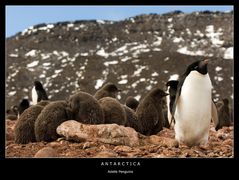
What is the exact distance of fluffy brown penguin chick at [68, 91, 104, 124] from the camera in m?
6.92

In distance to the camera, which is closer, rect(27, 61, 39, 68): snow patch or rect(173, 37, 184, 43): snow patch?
rect(27, 61, 39, 68): snow patch

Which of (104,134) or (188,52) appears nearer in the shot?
(104,134)

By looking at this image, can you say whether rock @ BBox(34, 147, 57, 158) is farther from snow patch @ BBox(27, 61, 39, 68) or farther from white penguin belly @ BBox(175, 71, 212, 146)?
snow patch @ BBox(27, 61, 39, 68)

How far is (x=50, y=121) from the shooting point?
22.5 ft

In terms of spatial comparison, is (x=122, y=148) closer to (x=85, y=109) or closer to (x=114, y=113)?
(x=85, y=109)

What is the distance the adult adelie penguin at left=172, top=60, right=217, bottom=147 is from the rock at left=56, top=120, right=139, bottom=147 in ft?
2.90

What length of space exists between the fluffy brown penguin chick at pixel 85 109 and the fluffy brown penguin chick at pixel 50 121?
0.45 ft

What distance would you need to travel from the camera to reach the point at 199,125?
21.3 feet

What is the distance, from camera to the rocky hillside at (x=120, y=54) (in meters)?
60.2

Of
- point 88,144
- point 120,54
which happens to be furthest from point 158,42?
point 88,144

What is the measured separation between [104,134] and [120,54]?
7368 cm

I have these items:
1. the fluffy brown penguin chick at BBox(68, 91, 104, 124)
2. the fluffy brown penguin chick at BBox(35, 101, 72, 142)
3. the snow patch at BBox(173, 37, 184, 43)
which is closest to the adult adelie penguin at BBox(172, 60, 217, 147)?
the fluffy brown penguin chick at BBox(68, 91, 104, 124)
